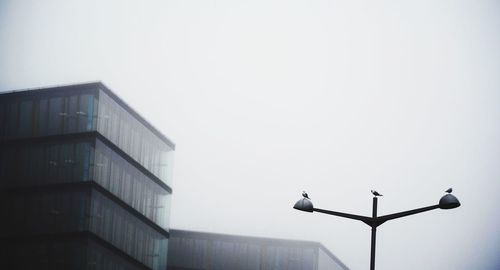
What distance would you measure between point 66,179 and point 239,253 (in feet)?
83.1

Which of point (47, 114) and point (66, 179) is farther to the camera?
point (47, 114)

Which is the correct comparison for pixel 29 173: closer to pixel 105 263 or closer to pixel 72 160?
pixel 72 160

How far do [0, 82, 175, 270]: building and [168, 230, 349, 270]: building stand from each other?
16.9m

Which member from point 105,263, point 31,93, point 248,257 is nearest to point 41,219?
point 105,263

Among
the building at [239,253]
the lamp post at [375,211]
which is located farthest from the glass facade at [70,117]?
the lamp post at [375,211]

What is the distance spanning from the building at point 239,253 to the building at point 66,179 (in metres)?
16.9

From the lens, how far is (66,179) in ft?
129

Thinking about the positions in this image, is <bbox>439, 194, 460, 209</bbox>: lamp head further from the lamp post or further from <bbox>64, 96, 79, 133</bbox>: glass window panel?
<bbox>64, 96, 79, 133</bbox>: glass window panel

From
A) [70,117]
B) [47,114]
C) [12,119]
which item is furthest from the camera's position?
[12,119]

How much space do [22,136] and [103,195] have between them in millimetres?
7638

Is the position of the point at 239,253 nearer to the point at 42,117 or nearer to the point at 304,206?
the point at 42,117

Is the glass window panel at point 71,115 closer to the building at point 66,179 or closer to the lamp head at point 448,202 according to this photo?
the building at point 66,179

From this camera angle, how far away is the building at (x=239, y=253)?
57.7 meters

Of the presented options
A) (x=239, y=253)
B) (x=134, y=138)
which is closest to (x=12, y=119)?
Answer: (x=134, y=138)
